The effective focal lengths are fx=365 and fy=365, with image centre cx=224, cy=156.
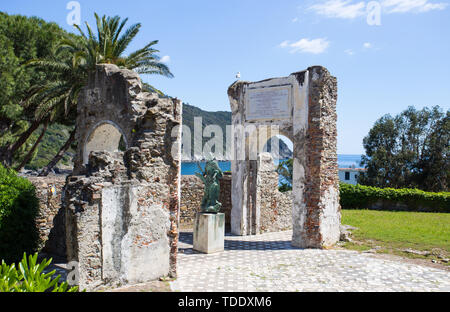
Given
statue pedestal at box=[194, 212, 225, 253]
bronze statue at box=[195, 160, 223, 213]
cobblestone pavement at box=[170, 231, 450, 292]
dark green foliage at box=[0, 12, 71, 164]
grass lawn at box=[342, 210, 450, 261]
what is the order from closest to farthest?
cobblestone pavement at box=[170, 231, 450, 292], statue pedestal at box=[194, 212, 225, 253], bronze statue at box=[195, 160, 223, 213], grass lawn at box=[342, 210, 450, 261], dark green foliage at box=[0, 12, 71, 164]

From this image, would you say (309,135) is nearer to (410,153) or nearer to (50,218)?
(50,218)

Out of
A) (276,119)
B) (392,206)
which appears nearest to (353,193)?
(392,206)

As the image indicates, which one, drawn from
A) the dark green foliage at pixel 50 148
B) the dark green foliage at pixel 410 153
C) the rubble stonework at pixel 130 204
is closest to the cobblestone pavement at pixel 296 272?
the rubble stonework at pixel 130 204

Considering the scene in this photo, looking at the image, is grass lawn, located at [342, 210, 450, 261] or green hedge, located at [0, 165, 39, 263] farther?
grass lawn, located at [342, 210, 450, 261]

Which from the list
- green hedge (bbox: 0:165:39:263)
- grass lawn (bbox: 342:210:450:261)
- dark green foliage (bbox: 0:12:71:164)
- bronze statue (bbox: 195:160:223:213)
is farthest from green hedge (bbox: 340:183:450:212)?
green hedge (bbox: 0:165:39:263)

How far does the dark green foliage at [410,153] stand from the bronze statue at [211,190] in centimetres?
2563

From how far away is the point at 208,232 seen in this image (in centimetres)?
1091

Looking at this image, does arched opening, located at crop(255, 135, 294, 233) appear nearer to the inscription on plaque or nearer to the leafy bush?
the inscription on plaque

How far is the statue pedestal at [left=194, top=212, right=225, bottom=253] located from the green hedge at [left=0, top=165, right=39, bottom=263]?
443cm

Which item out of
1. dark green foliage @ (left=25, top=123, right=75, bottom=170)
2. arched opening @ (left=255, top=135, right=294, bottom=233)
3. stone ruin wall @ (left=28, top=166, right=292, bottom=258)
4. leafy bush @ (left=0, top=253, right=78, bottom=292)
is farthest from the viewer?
dark green foliage @ (left=25, top=123, right=75, bottom=170)

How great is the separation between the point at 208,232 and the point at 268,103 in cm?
522

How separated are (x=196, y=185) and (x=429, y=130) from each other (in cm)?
2674

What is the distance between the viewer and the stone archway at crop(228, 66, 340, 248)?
11844 millimetres
